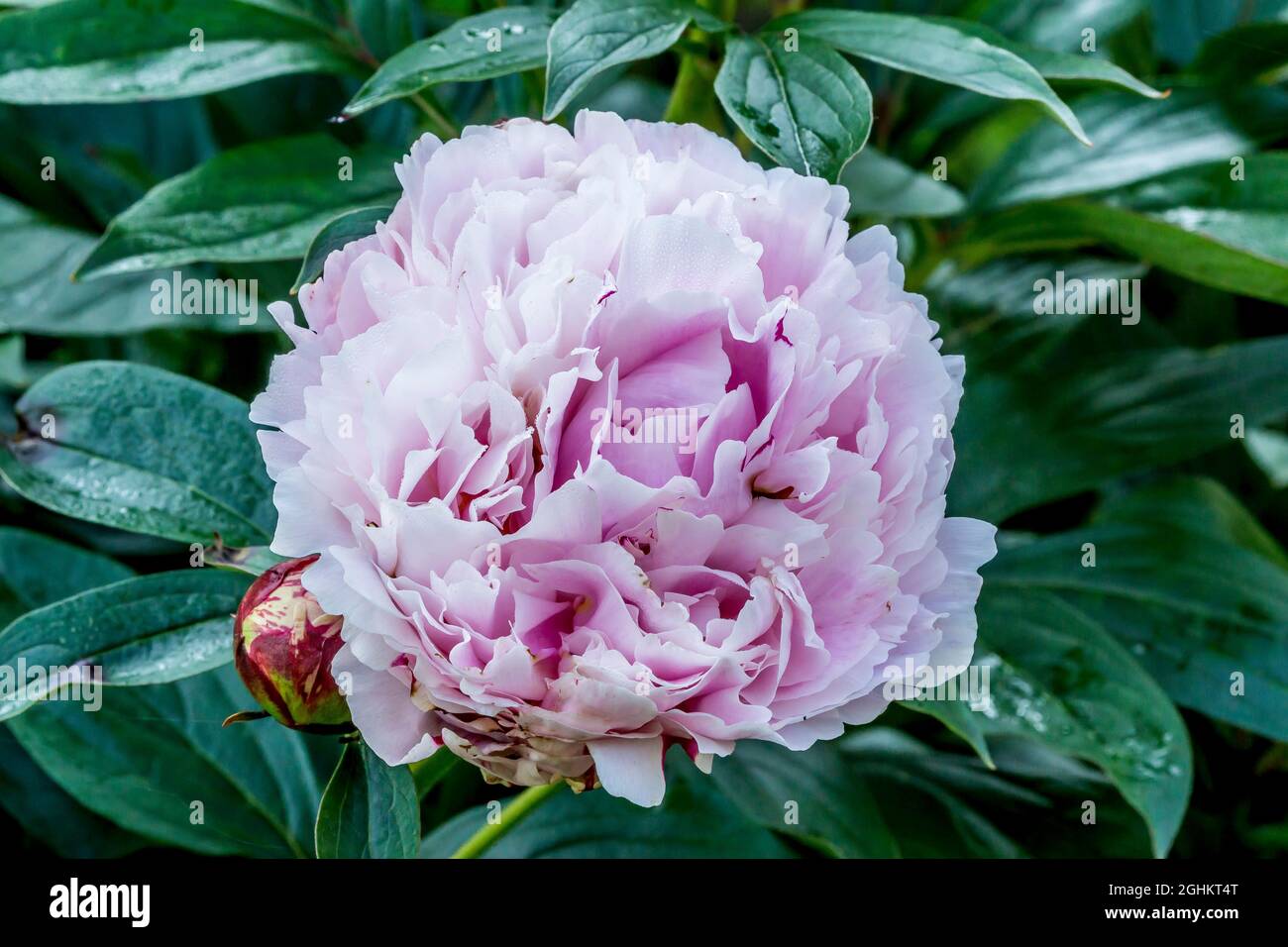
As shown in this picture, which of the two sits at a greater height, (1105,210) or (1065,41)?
(1065,41)

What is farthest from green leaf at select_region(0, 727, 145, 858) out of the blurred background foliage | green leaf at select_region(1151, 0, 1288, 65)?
green leaf at select_region(1151, 0, 1288, 65)

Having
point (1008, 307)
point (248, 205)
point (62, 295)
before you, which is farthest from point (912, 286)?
point (62, 295)

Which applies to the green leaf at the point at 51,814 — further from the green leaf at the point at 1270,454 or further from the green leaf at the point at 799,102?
the green leaf at the point at 1270,454

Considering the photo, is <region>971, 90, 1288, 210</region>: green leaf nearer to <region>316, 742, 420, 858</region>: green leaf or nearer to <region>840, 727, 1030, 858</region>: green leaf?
<region>840, 727, 1030, 858</region>: green leaf

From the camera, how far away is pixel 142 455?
487mm

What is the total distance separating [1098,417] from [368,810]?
0.49 meters

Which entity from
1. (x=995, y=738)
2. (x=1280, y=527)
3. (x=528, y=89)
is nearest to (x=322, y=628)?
(x=528, y=89)

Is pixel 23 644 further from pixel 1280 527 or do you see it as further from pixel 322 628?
pixel 1280 527

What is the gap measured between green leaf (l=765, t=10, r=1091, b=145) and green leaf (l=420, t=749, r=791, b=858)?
34 cm

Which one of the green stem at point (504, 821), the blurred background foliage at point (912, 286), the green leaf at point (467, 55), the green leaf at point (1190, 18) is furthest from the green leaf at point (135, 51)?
the green leaf at point (1190, 18)

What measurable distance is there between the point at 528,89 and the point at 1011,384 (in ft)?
1.12

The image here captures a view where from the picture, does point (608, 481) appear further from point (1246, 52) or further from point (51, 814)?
point (1246, 52)

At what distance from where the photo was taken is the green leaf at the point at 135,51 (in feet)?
1.69

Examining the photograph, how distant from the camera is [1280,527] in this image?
0.83m
